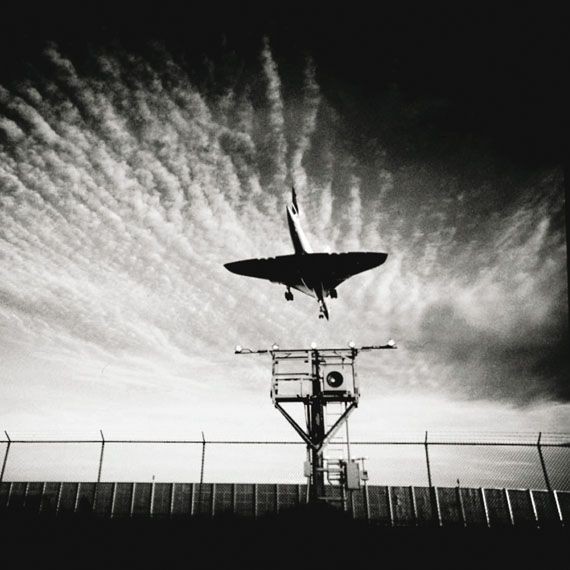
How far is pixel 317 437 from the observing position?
1455 centimetres

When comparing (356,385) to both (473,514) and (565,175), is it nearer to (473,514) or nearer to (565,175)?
(473,514)

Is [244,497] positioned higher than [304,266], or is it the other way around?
[304,266]

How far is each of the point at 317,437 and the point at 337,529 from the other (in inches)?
236

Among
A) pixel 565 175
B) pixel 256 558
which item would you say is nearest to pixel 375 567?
pixel 256 558

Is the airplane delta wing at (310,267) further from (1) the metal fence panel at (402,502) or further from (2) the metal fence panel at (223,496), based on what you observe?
(1) the metal fence panel at (402,502)

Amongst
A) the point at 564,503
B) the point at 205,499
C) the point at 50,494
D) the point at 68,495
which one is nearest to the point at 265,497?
the point at 205,499

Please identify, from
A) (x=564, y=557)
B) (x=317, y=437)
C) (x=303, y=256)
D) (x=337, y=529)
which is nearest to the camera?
(x=564, y=557)

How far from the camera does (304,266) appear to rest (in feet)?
52.3

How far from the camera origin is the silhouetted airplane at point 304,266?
15.5 m

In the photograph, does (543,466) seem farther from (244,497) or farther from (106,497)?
(106,497)

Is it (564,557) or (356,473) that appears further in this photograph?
(356,473)

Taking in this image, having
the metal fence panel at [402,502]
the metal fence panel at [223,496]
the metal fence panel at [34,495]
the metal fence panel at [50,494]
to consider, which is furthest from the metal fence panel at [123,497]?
the metal fence panel at [402,502]

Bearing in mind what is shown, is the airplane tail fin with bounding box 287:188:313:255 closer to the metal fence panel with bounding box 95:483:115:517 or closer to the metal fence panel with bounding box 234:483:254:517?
the metal fence panel with bounding box 234:483:254:517

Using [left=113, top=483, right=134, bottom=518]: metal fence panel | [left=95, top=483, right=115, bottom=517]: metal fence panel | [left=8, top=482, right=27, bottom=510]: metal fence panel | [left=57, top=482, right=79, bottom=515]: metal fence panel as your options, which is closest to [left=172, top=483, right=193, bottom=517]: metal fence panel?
[left=113, top=483, right=134, bottom=518]: metal fence panel
